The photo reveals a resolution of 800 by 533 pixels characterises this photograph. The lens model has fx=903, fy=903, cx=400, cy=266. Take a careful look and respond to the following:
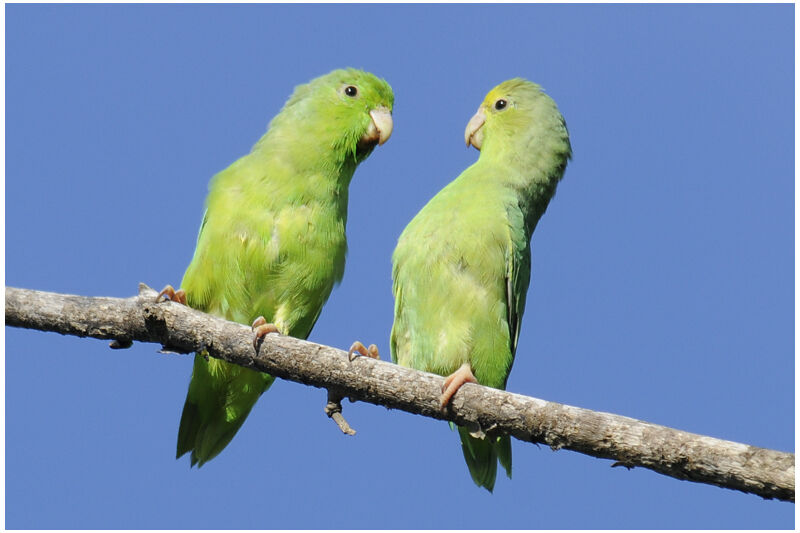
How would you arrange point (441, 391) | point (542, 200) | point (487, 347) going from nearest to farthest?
point (441, 391) < point (487, 347) < point (542, 200)

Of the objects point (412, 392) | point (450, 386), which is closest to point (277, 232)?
point (412, 392)

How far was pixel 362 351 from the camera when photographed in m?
5.92

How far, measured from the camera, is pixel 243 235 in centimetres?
691

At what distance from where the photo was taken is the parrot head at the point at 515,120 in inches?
304

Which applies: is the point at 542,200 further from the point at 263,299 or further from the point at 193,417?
the point at 193,417

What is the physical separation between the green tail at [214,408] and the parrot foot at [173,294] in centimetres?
65

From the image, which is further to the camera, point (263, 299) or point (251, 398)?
point (251, 398)

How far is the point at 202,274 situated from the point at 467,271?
80.4 inches

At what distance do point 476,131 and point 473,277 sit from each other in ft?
6.15

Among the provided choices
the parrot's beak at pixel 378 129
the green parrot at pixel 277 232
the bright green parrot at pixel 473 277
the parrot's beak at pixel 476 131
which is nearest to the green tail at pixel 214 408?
the green parrot at pixel 277 232

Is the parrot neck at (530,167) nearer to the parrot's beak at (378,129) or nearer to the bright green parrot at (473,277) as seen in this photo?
the bright green parrot at (473,277)

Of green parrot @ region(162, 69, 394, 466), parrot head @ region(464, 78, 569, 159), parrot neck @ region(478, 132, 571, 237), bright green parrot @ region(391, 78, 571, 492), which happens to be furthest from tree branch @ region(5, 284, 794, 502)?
parrot head @ region(464, 78, 569, 159)

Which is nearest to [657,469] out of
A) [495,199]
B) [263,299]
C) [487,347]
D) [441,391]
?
[441,391]

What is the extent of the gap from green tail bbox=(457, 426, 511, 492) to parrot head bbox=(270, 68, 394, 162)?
99.3 inches
